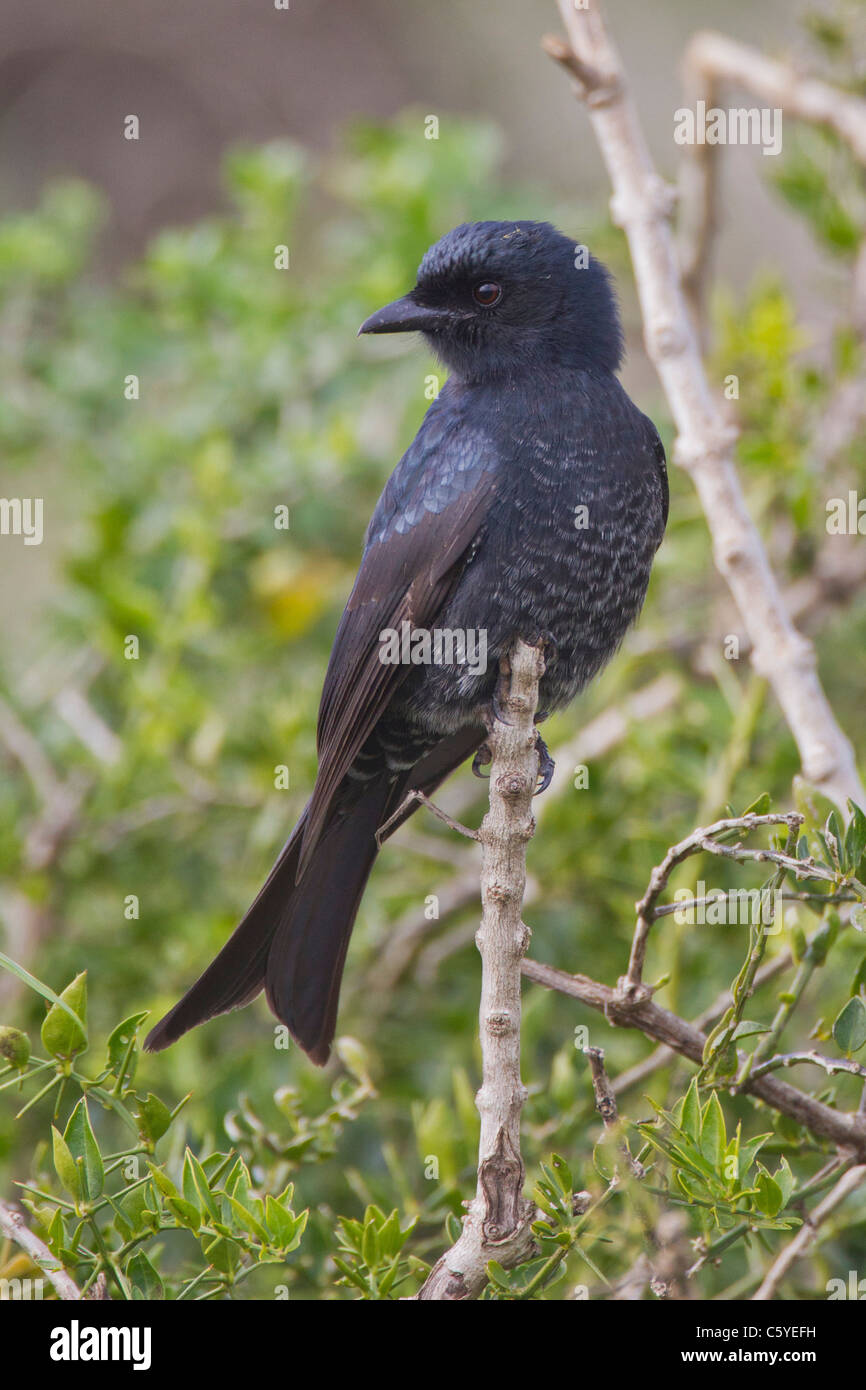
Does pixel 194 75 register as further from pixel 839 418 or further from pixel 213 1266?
pixel 213 1266

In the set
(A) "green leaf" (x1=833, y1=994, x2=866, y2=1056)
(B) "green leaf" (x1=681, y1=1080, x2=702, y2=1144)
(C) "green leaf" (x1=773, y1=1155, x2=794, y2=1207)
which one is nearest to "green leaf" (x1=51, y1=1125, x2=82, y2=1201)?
(B) "green leaf" (x1=681, y1=1080, x2=702, y2=1144)

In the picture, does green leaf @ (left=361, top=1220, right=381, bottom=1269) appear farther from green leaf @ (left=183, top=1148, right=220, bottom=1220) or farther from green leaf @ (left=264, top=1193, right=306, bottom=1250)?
green leaf @ (left=183, top=1148, right=220, bottom=1220)

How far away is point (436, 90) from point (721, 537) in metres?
6.70

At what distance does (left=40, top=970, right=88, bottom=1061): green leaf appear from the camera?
5.90 ft

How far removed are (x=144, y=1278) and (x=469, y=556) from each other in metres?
1.41

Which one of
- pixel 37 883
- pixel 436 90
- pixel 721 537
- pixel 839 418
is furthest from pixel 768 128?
pixel 436 90

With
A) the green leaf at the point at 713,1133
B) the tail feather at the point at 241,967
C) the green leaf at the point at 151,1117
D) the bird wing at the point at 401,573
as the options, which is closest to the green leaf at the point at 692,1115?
the green leaf at the point at 713,1133

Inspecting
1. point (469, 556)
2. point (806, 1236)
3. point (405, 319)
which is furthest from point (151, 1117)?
point (405, 319)

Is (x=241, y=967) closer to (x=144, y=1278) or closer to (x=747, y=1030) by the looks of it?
(x=144, y=1278)

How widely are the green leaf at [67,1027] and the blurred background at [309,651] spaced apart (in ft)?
1.53

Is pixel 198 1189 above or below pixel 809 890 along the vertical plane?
below

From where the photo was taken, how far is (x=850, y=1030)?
187 cm

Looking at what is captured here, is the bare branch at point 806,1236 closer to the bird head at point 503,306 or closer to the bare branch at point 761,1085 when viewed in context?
the bare branch at point 761,1085

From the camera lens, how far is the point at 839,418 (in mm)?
3607
